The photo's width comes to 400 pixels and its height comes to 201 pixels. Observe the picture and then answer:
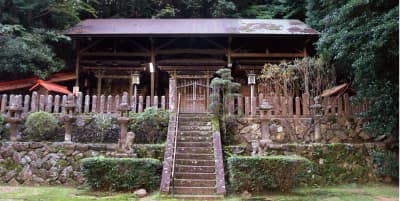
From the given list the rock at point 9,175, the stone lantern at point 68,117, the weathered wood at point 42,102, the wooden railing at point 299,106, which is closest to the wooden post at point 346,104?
the wooden railing at point 299,106

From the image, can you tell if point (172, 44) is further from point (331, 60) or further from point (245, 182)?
point (245, 182)

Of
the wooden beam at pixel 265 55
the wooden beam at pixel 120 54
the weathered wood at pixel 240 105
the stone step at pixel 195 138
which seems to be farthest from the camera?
the wooden beam at pixel 120 54

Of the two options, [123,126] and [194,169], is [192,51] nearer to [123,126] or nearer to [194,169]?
[123,126]

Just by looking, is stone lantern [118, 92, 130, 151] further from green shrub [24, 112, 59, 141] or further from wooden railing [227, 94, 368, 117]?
wooden railing [227, 94, 368, 117]

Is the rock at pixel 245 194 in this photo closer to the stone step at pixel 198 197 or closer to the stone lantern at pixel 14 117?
the stone step at pixel 198 197

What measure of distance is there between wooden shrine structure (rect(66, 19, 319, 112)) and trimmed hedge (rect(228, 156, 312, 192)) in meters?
6.78

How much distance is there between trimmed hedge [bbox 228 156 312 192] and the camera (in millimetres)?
7898

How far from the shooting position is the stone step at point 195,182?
8.16 metres

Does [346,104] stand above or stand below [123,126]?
above

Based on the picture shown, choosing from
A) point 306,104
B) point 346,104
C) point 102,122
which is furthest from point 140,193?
point 346,104

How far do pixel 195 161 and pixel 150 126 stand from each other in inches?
83.3

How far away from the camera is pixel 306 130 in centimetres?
1084

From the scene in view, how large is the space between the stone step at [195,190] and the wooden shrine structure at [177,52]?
6782 mm

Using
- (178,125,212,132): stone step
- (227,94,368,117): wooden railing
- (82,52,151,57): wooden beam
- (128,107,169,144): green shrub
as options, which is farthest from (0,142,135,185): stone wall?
(82,52,151,57): wooden beam
